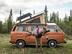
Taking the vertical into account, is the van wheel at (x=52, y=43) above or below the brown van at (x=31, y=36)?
below

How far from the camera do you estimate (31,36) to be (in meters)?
19.0

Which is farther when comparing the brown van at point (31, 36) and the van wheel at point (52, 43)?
the van wheel at point (52, 43)

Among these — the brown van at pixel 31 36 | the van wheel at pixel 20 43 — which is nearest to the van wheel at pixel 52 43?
the brown van at pixel 31 36

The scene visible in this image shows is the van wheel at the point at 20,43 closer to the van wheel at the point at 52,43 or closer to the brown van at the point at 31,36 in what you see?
the brown van at the point at 31,36

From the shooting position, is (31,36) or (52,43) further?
(52,43)

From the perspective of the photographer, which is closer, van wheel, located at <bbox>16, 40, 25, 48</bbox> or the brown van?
the brown van

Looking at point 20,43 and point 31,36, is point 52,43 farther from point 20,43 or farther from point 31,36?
point 20,43

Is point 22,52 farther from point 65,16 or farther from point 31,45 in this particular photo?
point 65,16

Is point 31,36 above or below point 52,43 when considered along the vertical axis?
above

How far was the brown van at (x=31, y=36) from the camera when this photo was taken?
62.3 ft

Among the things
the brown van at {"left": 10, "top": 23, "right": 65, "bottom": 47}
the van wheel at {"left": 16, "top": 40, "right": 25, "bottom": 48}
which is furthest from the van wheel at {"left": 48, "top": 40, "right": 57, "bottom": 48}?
the van wheel at {"left": 16, "top": 40, "right": 25, "bottom": 48}

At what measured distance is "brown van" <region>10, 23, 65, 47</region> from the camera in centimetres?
1898

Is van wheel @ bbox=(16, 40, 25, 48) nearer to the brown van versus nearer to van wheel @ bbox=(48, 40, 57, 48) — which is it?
the brown van

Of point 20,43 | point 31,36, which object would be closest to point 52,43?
point 31,36
